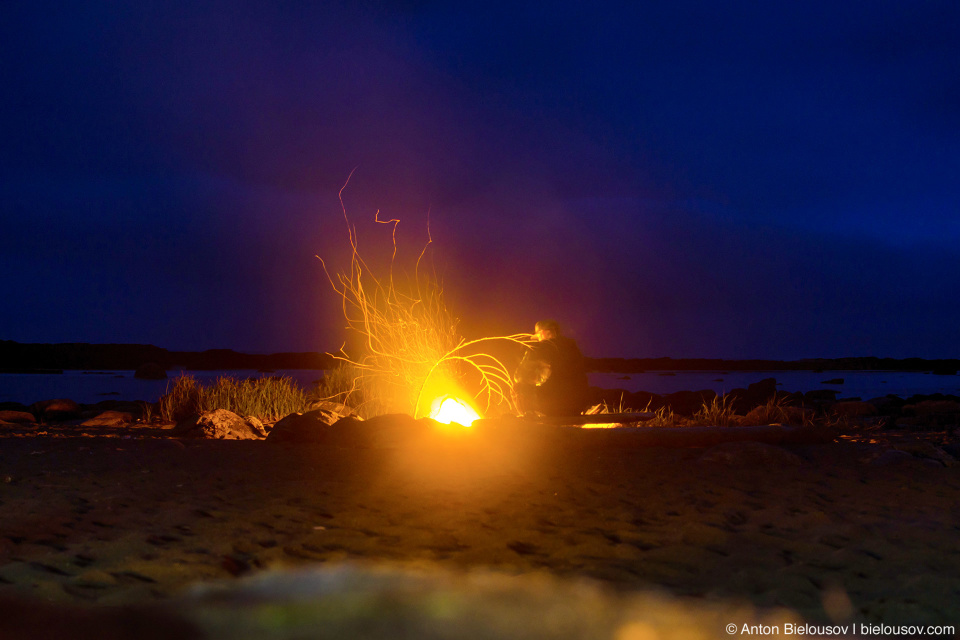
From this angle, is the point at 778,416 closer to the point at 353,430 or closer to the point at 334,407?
the point at 353,430

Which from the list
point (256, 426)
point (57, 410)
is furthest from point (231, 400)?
point (57, 410)

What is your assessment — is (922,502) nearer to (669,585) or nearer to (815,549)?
(815,549)

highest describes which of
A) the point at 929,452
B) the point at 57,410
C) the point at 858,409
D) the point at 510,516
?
the point at 858,409

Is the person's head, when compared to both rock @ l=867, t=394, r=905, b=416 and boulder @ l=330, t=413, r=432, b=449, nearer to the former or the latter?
boulder @ l=330, t=413, r=432, b=449

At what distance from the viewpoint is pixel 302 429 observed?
763 cm

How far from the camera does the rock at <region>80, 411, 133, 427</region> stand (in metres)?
10.5

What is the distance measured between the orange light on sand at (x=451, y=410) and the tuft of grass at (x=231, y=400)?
3338mm

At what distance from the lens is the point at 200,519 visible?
420 centimetres

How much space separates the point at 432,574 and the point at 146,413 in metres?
9.73

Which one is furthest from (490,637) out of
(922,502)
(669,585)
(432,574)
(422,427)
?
(422,427)

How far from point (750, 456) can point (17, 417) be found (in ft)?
36.2

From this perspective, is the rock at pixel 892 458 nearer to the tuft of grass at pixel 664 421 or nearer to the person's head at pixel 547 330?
the tuft of grass at pixel 664 421

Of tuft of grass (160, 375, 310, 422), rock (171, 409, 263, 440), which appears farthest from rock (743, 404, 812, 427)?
tuft of grass (160, 375, 310, 422)

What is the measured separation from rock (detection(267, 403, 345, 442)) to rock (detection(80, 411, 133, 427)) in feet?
13.8
